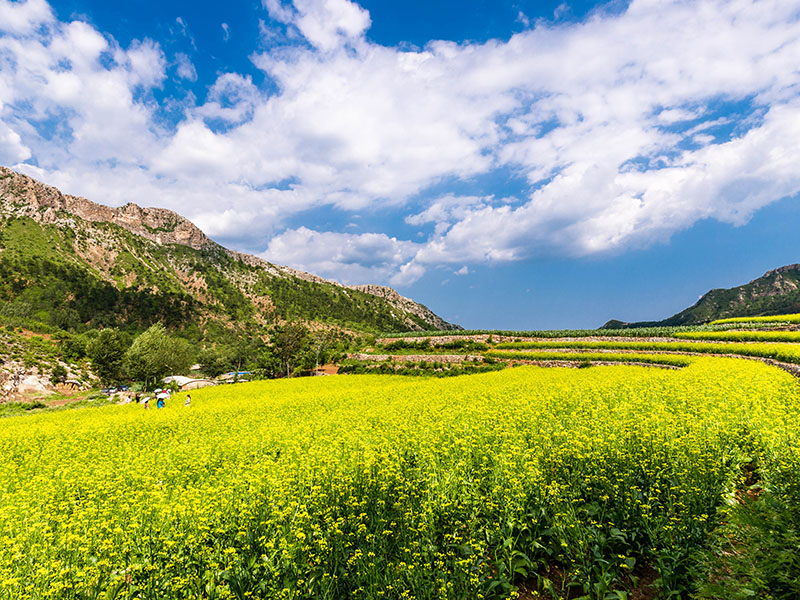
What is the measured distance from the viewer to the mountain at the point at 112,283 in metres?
120

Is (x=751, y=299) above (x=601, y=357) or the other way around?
above

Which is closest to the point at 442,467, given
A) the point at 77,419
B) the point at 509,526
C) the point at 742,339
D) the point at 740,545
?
the point at 509,526

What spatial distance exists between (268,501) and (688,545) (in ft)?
25.1

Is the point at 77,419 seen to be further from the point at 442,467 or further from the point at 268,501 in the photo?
the point at 442,467

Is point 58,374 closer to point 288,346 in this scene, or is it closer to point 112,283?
point 288,346

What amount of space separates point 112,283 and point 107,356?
106 meters

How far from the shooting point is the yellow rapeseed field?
538cm

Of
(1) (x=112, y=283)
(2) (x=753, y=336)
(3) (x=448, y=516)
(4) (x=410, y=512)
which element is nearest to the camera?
(4) (x=410, y=512)

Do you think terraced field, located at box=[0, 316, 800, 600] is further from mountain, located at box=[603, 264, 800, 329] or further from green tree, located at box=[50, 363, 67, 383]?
mountain, located at box=[603, 264, 800, 329]

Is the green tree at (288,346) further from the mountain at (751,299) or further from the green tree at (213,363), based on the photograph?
the mountain at (751,299)

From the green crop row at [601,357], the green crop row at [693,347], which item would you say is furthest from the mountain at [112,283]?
the green crop row at [601,357]

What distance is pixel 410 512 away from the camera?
6391mm

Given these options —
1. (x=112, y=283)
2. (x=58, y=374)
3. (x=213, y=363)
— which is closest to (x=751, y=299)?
(x=213, y=363)

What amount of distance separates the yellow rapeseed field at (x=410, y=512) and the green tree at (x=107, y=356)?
7135 centimetres
